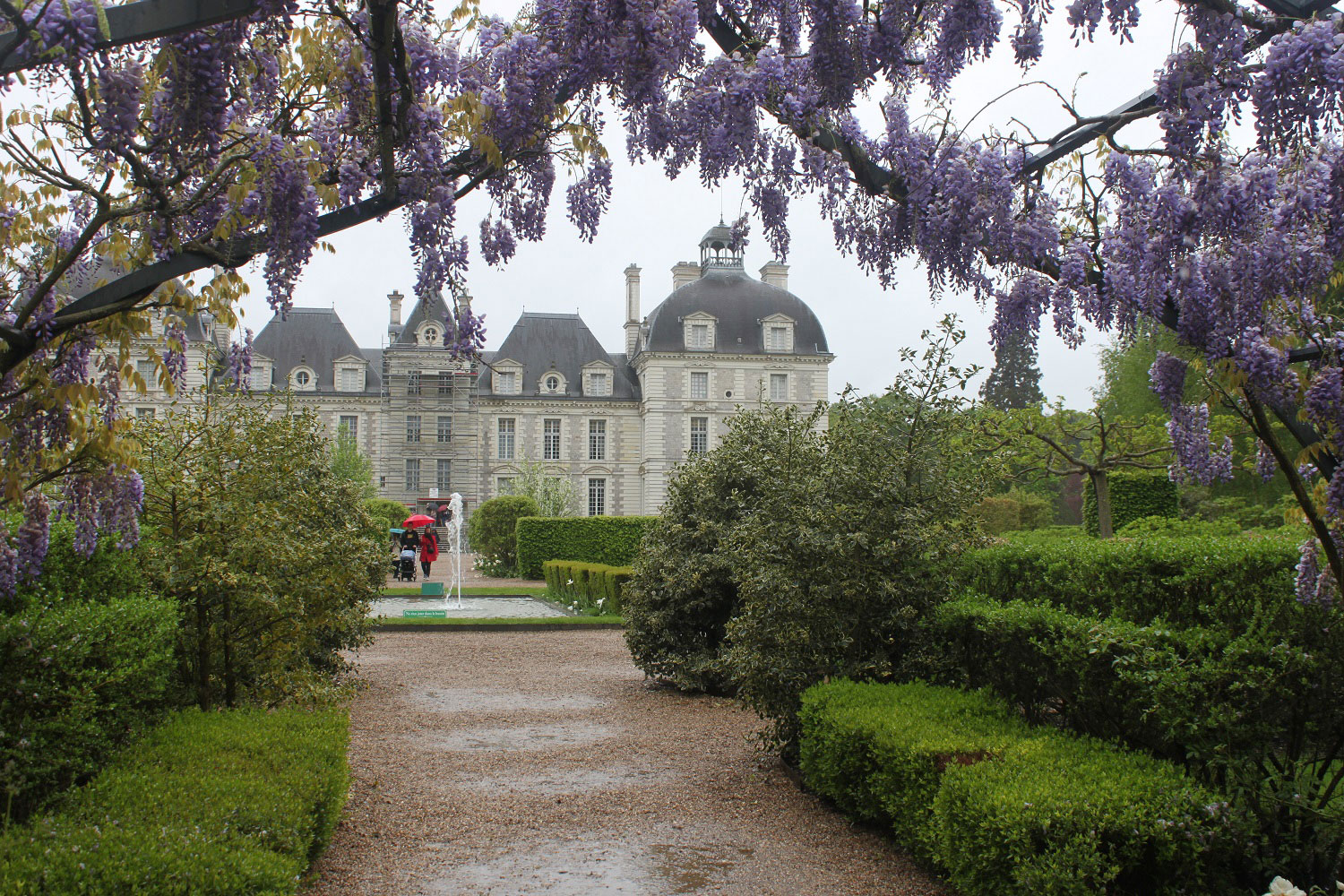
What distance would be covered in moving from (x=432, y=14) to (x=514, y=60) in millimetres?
324

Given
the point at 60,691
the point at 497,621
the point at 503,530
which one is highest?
the point at 503,530

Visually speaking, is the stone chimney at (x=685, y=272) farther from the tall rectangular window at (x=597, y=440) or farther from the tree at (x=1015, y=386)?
the tree at (x=1015, y=386)

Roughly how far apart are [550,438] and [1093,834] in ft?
135

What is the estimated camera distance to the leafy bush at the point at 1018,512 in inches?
1196

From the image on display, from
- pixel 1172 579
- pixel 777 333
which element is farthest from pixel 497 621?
pixel 777 333

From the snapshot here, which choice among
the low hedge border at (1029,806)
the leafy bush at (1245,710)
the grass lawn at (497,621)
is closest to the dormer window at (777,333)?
the grass lawn at (497,621)

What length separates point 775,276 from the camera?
44594mm

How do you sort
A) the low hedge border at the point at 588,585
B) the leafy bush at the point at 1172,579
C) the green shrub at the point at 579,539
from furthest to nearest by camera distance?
the green shrub at the point at 579,539 → the low hedge border at the point at 588,585 → the leafy bush at the point at 1172,579

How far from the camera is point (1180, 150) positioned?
3082 mm

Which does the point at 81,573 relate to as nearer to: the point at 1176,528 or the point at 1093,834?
the point at 1093,834

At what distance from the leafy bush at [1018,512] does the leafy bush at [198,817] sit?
2702 centimetres

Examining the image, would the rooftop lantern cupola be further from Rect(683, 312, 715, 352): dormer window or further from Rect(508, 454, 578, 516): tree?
Rect(508, 454, 578, 516): tree

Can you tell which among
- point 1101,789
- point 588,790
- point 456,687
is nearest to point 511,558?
point 456,687

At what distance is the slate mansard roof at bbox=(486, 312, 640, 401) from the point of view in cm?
4394
